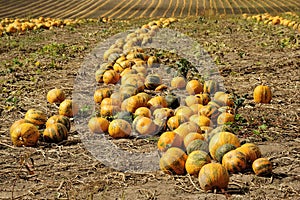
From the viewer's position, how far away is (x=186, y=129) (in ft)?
17.7

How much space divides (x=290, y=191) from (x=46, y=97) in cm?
556

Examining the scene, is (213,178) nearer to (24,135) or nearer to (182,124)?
(182,124)

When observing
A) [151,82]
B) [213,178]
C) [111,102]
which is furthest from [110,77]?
[213,178]

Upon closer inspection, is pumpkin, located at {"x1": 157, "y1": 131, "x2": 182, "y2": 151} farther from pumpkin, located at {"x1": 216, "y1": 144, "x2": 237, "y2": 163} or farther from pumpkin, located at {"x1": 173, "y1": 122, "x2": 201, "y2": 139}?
pumpkin, located at {"x1": 216, "y1": 144, "x2": 237, "y2": 163}

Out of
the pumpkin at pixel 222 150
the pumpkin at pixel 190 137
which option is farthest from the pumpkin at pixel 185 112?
the pumpkin at pixel 222 150

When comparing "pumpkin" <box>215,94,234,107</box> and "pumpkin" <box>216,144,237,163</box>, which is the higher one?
"pumpkin" <box>215,94,234,107</box>

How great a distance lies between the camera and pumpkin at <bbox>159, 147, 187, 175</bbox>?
4.76 m

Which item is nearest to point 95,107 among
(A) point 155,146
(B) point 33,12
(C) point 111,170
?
(A) point 155,146

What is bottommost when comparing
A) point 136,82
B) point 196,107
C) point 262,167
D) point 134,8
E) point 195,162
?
point 262,167

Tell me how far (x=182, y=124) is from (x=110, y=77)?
12.6 feet

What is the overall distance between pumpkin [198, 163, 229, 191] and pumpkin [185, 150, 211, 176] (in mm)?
242

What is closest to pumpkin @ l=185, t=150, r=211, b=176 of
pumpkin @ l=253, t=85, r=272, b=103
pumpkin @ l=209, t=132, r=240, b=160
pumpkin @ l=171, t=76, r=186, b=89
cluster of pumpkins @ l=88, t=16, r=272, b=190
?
cluster of pumpkins @ l=88, t=16, r=272, b=190

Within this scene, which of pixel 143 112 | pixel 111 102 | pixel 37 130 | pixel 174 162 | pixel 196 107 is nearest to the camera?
pixel 174 162

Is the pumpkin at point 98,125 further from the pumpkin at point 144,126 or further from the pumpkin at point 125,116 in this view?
the pumpkin at point 144,126
